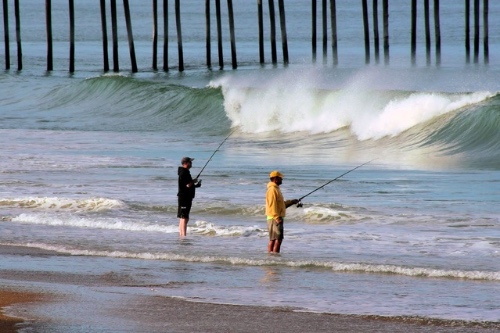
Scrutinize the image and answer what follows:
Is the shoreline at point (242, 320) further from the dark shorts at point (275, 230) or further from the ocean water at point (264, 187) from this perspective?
the dark shorts at point (275, 230)

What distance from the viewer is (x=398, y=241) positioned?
485 inches

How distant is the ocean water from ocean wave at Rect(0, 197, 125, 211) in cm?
3

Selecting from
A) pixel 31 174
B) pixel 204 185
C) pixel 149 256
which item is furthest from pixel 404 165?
pixel 149 256

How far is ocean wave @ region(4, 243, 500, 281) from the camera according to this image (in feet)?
33.9

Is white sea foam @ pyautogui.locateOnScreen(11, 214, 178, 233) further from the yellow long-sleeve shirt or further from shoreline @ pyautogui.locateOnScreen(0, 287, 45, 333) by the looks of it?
shoreline @ pyautogui.locateOnScreen(0, 287, 45, 333)

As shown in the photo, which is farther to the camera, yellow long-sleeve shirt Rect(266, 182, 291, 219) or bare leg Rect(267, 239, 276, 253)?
bare leg Rect(267, 239, 276, 253)

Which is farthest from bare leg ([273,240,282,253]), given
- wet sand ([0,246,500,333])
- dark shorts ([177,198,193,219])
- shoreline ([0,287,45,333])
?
shoreline ([0,287,45,333])

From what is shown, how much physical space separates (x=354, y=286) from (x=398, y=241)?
2.50 metres

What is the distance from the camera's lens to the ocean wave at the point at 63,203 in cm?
1510

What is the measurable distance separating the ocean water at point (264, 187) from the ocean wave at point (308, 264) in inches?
1.0

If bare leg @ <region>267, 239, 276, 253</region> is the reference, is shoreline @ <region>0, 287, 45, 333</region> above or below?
above

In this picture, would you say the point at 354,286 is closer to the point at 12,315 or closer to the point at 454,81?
the point at 12,315

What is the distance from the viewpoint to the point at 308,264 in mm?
10938

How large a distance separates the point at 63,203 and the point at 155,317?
710 cm
